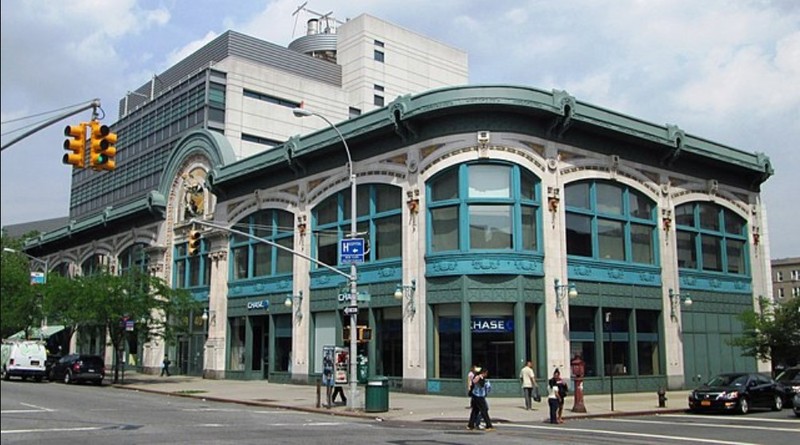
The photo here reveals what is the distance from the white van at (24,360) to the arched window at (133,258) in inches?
426

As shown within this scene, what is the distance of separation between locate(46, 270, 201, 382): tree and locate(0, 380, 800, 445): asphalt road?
14687 mm

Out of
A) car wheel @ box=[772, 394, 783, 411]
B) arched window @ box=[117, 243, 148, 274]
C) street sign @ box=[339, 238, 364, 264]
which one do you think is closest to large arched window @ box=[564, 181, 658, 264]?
car wheel @ box=[772, 394, 783, 411]

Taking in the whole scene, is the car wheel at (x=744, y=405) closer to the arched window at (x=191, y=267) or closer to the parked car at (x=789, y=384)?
the parked car at (x=789, y=384)

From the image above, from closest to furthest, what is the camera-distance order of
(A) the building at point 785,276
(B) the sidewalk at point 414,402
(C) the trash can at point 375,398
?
(B) the sidewalk at point 414,402
(C) the trash can at point 375,398
(A) the building at point 785,276

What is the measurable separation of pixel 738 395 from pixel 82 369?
32.1 m

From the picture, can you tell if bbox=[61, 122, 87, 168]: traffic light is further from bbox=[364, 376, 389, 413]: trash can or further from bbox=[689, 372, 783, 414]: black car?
bbox=[689, 372, 783, 414]: black car

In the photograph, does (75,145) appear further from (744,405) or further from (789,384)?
(789,384)

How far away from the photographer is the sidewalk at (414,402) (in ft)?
79.3

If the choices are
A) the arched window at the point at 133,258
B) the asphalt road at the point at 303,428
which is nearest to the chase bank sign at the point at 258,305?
the arched window at the point at 133,258

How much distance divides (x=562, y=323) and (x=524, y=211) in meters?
4.88

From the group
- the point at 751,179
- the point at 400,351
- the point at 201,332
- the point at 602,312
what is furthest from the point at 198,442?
the point at 751,179

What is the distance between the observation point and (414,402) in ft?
93.9

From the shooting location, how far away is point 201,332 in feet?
154

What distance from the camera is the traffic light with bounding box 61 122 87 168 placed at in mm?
14984
